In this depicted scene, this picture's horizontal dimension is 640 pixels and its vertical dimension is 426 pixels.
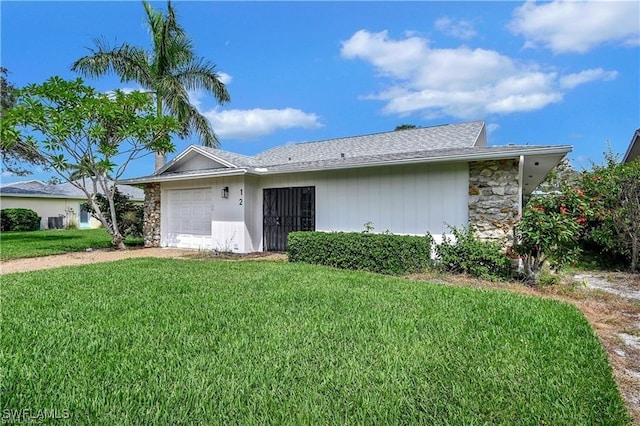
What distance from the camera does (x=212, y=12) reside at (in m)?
9.54

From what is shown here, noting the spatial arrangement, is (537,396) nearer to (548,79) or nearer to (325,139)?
(548,79)

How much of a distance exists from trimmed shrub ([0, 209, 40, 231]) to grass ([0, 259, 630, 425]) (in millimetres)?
22245

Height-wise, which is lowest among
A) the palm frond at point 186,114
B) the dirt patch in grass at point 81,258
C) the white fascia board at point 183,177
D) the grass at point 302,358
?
the dirt patch in grass at point 81,258

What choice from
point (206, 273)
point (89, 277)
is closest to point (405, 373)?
point (206, 273)

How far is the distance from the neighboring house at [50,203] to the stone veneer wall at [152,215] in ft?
45.7

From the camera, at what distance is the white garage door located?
1170 cm

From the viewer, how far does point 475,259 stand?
22.3 ft

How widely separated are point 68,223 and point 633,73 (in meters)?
31.2

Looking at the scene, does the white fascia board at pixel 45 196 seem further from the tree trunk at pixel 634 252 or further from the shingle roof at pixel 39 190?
the tree trunk at pixel 634 252

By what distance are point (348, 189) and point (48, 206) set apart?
25285 mm

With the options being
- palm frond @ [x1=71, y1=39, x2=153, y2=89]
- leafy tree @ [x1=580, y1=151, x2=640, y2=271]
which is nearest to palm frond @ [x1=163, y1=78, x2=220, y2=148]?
palm frond @ [x1=71, y1=39, x2=153, y2=89]

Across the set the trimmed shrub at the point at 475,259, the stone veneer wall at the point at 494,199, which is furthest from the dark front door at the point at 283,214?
the stone veneer wall at the point at 494,199

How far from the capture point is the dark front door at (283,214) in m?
10.8

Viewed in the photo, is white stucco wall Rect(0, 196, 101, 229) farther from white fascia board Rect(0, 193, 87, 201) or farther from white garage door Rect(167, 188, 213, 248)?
white garage door Rect(167, 188, 213, 248)
